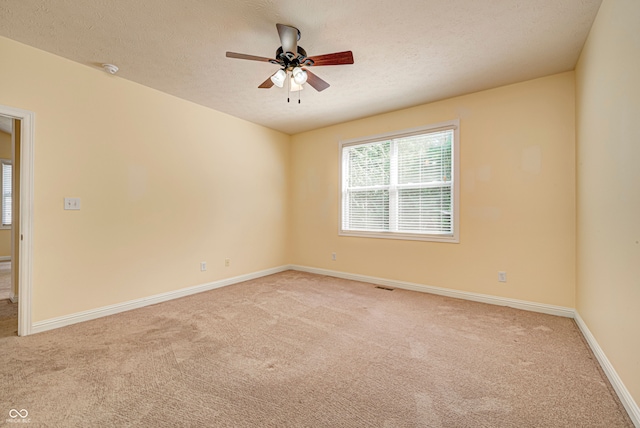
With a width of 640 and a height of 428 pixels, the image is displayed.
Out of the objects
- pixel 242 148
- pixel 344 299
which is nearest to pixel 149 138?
pixel 242 148

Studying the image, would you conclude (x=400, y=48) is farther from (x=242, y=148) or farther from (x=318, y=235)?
(x=318, y=235)

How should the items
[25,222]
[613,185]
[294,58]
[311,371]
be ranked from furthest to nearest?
[25,222]
[294,58]
[311,371]
[613,185]

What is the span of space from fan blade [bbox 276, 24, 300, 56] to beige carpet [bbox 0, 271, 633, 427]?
97.6 inches

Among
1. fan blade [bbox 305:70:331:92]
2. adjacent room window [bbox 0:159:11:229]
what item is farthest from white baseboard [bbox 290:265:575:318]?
adjacent room window [bbox 0:159:11:229]

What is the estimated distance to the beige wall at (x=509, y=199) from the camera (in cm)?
289

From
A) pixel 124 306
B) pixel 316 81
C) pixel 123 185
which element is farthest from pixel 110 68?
pixel 124 306

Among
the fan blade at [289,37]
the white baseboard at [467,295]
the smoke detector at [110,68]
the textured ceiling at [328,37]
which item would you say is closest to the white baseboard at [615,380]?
the white baseboard at [467,295]

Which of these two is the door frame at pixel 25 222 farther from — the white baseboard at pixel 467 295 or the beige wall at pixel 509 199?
the beige wall at pixel 509 199

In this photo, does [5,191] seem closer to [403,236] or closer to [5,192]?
→ [5,192]

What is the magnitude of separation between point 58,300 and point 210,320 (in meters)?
1.43

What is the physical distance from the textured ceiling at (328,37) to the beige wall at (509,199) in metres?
0.32

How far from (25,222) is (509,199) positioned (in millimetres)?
4928

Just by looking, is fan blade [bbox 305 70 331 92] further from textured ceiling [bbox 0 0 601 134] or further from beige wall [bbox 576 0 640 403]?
beige wall [bbox 576 0 640 403]

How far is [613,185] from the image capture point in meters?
1.79
